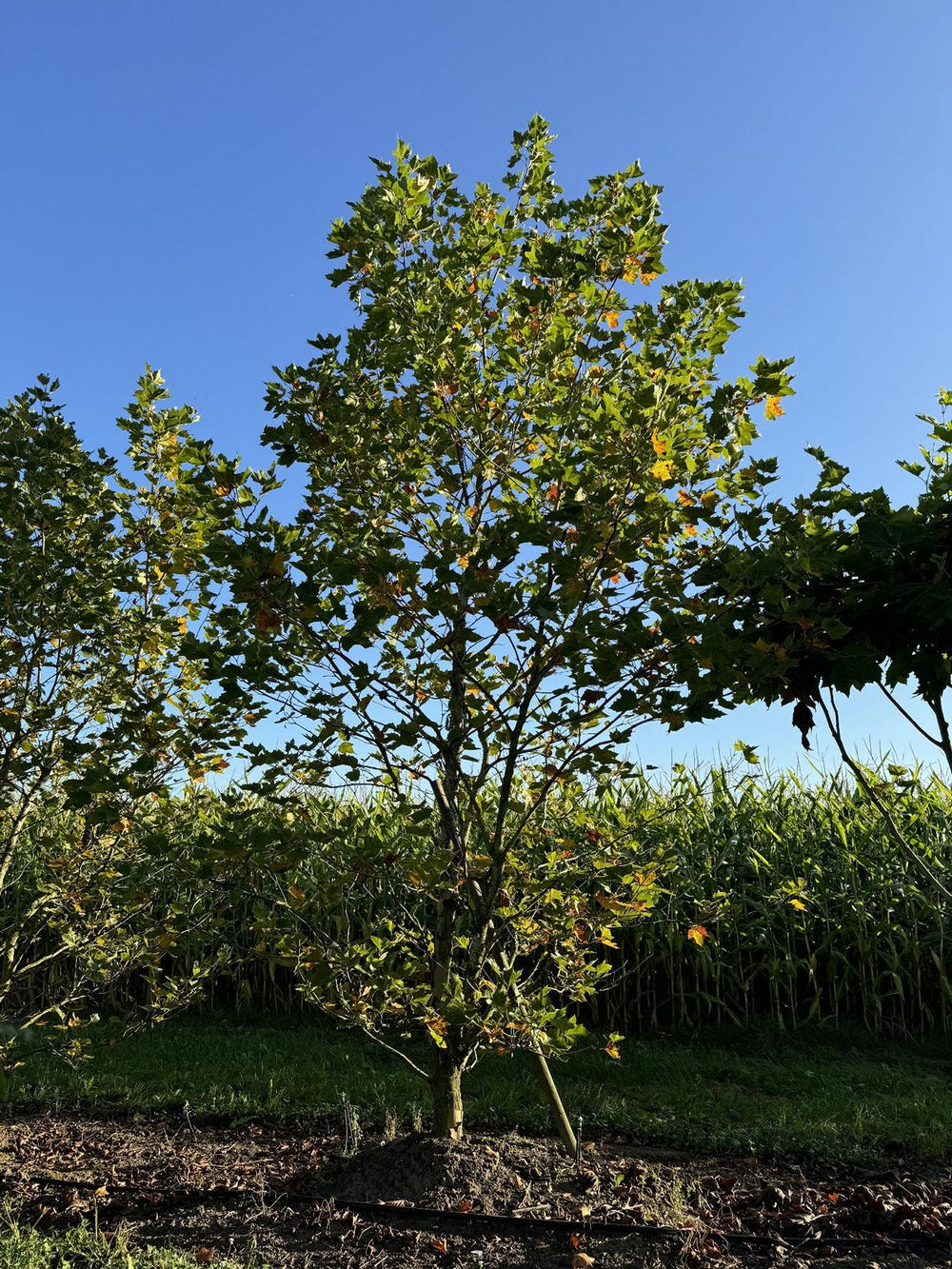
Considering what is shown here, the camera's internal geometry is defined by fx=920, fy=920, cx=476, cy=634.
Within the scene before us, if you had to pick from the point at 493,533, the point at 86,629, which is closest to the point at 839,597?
the point at 493,533

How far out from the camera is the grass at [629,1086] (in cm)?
575

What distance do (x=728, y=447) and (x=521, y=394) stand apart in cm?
98

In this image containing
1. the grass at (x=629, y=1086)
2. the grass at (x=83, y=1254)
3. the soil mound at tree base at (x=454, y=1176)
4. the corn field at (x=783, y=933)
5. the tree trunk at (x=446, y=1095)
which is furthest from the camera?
the corn field at (x=783, y=933)

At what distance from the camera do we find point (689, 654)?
3631 mm

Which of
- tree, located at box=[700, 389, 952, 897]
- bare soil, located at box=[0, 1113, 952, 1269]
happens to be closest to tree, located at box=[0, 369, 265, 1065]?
bare soil, located at box=[0, 1113, 952, 1269]

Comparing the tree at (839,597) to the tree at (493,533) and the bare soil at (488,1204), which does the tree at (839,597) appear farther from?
the bare soil at (488,1204)

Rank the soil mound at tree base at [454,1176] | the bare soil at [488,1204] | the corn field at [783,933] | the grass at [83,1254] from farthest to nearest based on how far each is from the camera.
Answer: the corn field at [783,933] → the soil mound at tree base at [454,1176] → the bare soil at [488,1204] → the grass at [83,1254]

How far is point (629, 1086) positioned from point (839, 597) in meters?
4.37

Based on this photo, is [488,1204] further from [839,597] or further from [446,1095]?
[839,597]

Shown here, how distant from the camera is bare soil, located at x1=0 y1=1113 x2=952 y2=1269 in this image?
3.78 meters

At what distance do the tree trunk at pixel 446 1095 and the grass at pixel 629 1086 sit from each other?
24.7 inches

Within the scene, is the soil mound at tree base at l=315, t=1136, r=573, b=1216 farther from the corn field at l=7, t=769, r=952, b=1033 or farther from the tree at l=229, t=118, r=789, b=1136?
the corn field at l=7, t=769, r=952, b=1033

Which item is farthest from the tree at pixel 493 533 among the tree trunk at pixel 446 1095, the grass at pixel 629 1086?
the grass at pixel 629 1086

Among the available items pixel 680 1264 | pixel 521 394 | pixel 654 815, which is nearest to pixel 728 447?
pixel 521 394
